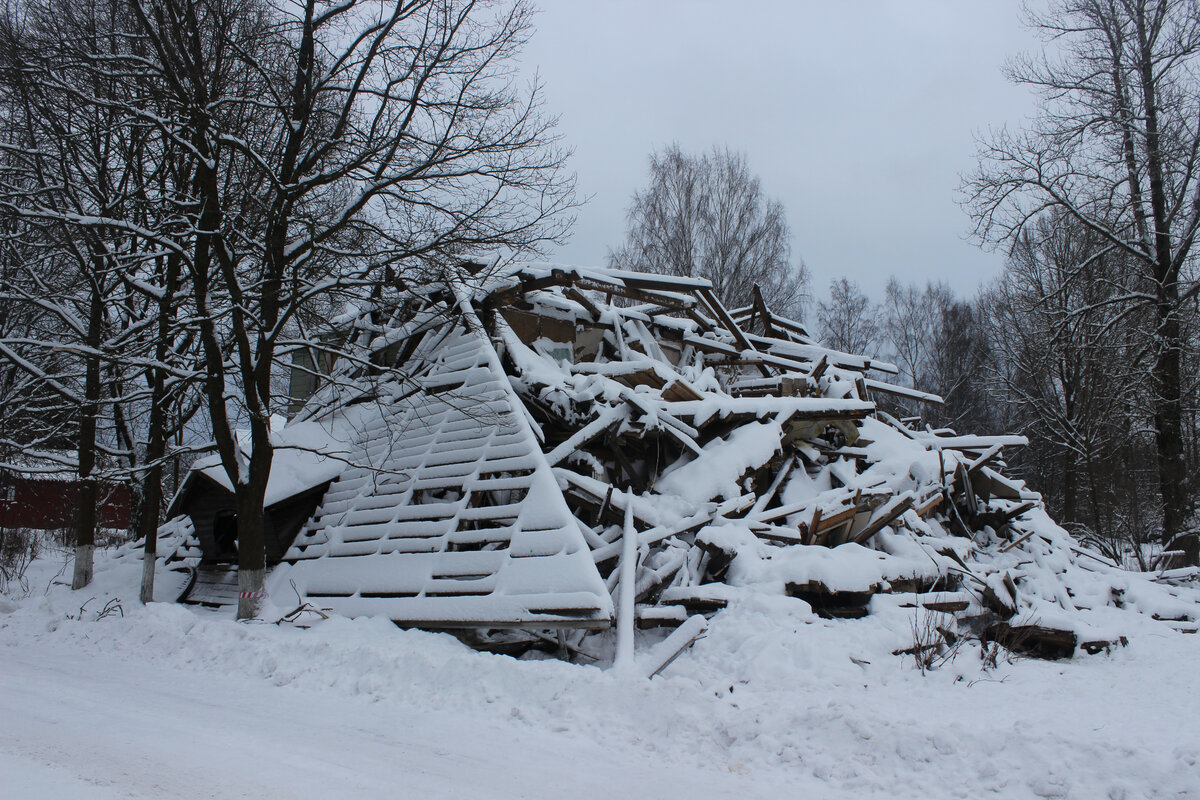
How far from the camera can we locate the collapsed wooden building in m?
6.76

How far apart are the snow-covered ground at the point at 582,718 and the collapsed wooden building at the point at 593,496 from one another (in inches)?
28.6

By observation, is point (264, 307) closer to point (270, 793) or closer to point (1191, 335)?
point (270, 793)

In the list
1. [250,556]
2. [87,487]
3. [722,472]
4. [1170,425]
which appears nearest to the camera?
[250,556]

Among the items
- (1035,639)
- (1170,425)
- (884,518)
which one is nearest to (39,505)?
(884,518)

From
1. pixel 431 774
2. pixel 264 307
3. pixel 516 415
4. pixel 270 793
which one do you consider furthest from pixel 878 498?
pixel 264 307

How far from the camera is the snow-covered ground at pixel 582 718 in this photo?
3389mm

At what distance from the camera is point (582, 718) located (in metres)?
4.39

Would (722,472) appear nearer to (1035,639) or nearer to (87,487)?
(1035,639)

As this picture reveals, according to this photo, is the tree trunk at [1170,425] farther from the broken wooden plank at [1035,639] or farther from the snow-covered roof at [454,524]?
the snow-covered roof at [454,524]

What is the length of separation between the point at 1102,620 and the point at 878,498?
2.66 meters

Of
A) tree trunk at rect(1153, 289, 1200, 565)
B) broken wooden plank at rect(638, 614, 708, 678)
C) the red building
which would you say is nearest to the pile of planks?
broken wooden plank at rect(638, 614, 708, 678)

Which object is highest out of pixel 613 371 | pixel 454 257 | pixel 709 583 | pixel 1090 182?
pixel 1090 182

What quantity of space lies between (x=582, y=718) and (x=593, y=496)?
3721 mm

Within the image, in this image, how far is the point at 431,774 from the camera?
11.6 feet
